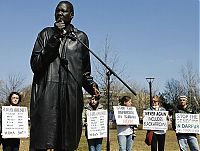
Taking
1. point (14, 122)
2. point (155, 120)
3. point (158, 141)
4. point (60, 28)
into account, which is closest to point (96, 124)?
point (155, 120)

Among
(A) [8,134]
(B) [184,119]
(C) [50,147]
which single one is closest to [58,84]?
(C) [50,147]

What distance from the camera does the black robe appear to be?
376cm

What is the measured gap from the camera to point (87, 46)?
4156 mm

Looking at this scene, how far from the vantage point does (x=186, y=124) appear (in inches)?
476

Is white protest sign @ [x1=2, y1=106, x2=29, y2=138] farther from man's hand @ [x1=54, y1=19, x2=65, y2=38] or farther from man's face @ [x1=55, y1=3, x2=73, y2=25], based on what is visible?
man's hand @ [x1=54, y1=19, x2=65, y2=38]

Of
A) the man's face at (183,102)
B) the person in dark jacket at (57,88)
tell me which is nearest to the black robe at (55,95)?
the person in dark jacket at (57,88)

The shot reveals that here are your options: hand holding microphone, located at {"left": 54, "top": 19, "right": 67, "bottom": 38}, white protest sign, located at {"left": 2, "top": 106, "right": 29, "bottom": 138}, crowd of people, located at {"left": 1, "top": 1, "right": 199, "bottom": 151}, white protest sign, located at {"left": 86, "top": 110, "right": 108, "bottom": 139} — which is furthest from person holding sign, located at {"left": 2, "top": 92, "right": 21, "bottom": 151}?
hand holding microphone, located at {"left": 54, "top": 19, "right": 67, "bottom": 38}

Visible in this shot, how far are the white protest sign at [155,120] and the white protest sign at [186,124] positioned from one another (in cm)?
37

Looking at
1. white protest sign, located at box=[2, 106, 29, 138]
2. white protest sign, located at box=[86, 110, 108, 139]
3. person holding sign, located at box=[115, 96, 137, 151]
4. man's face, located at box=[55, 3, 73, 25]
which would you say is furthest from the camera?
person holding sign, located at box=[115, 96, 137, 151]

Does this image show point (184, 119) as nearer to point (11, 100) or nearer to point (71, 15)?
point (11, 100)

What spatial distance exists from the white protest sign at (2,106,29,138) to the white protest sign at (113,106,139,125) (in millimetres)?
2960

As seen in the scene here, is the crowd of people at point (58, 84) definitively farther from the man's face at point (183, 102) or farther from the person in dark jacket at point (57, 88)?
the man's face at point (183, 102)

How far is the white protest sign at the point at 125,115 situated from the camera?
1180cm

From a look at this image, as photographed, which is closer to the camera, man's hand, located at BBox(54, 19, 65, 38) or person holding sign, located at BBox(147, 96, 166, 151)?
A: man's hand, located at BBox(54, 19, 65, 38)
